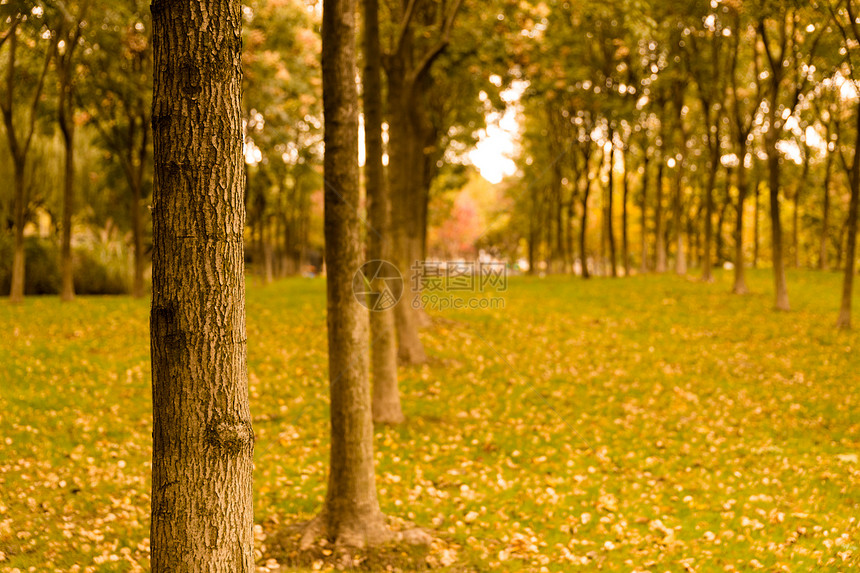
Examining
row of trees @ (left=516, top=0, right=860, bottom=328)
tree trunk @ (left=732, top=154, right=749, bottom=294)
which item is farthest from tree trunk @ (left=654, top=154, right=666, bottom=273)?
tree trunk @ (left=732, top=154, right=749, bottom=294)

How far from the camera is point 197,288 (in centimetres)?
356

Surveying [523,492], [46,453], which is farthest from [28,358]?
[523,492]

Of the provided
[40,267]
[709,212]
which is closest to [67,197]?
[40,267]

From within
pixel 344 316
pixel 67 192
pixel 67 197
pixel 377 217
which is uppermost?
pixel 67 192

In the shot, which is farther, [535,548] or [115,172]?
[115,172]

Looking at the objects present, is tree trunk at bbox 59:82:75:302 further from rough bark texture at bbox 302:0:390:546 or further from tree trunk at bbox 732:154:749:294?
tree trunk at bbox 732:154:749:294

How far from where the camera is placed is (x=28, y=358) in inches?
530

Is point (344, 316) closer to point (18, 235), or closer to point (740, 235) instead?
point (18, 235)

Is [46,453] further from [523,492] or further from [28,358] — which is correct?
[523,492]

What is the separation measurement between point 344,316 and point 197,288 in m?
4.15

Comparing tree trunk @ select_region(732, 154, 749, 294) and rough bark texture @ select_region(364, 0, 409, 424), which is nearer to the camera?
rough bark texture @ select_region(364, 0, 409, 424)

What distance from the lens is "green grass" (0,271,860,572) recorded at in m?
7.59

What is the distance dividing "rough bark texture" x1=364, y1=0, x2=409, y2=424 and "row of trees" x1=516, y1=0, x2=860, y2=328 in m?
4.72

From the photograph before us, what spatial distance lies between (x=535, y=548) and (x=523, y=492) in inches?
68.3
